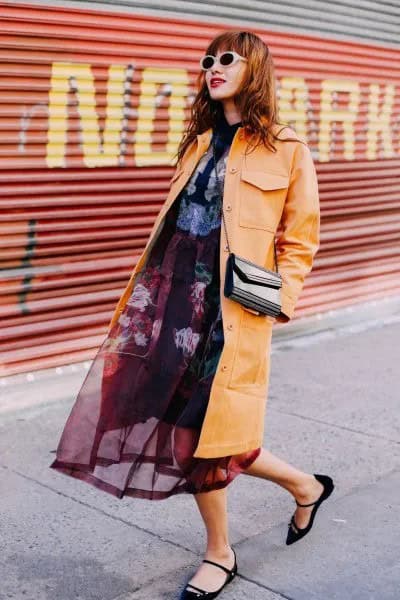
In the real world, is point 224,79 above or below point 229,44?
below

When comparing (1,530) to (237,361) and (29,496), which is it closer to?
(29,496)

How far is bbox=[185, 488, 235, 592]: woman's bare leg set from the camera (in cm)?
329

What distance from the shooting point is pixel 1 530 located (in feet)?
12.6

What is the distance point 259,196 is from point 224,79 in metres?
0.43

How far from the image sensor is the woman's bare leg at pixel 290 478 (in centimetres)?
346

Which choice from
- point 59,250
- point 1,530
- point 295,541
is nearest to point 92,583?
point 1,530

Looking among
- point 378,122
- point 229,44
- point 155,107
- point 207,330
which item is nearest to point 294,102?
point 378,122

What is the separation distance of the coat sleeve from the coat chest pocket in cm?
6

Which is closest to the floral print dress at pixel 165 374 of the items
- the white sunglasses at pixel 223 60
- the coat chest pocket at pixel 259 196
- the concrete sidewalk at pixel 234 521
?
the coat chest pocket at pixel 259 196

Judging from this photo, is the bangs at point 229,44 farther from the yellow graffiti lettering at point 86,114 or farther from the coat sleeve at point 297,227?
the yellow graffiti lettering at point 86,114

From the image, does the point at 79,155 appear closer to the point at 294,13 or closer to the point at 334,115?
the point at 294,13

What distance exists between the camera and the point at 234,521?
13.2 ft

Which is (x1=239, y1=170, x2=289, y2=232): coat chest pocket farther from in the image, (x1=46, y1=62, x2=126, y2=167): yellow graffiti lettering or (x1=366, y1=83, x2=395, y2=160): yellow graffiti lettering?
(x1=366, y1=83, x2=395, y2=160): yellow graffiti lettering
